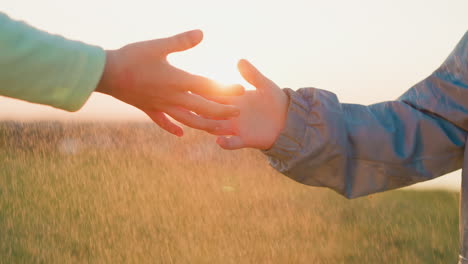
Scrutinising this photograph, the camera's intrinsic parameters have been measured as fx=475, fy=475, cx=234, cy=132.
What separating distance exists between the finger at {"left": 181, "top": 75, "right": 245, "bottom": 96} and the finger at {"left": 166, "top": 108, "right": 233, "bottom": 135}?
7cm

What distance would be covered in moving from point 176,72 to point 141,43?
0.13m

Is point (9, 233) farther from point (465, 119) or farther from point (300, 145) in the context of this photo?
point (465, 119)

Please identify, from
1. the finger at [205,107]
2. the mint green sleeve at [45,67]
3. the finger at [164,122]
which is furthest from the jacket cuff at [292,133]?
the mint green sleeve at [45,67]

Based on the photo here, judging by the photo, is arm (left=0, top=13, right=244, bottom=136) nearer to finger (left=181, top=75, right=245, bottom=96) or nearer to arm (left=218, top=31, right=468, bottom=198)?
finger (left=181, top=75, right=245, bottom=96)

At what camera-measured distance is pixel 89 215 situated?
8.64 ft

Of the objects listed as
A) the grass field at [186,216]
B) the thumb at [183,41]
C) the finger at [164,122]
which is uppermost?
the thumb at [183,41]

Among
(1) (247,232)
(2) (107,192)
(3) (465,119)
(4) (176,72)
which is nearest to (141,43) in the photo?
(4) (176,72)

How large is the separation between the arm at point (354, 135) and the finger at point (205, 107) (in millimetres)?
73

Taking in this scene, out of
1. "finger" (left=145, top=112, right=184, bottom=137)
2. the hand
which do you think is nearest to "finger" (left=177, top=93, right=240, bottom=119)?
the hand

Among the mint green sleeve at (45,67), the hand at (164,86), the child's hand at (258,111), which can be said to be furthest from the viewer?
the child's hand at (258,111)

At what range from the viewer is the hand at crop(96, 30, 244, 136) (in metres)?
1.28

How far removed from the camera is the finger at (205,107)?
1.34m

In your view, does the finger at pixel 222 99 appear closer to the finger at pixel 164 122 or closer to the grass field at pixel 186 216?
the finger at pixel 164 122

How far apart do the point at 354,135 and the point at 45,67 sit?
2.87ft
